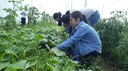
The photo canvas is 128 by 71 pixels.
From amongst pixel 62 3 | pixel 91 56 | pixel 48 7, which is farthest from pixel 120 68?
pixel 62 3

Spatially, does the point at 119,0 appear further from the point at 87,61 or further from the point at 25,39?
the point at 25,39

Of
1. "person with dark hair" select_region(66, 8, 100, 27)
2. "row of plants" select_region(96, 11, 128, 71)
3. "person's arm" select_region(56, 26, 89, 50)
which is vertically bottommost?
"row of plants" select_region(96, 11, 128, 71)

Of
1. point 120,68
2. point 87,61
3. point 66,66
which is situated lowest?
point 120,68

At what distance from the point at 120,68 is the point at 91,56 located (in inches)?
91.4

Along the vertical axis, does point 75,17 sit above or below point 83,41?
above

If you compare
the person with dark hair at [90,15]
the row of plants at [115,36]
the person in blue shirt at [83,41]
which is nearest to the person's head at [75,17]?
the person in blue shirt at [83,41]

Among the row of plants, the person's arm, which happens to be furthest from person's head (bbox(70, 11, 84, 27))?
the row of plants

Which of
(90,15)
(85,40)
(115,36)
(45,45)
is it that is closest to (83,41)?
(85,40)

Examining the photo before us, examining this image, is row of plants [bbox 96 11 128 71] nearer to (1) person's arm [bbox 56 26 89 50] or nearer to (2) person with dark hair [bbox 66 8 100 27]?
(2) person with dark hair [bbox 66 8 100 27]

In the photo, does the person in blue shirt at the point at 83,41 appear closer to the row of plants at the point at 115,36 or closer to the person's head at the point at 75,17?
the person's head at the point at 75,17

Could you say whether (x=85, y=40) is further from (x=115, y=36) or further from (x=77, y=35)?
(x=115, y=36)

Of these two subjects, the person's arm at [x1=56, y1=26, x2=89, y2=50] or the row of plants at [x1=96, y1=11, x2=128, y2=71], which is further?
the row of plants at [x1=96, y1=11, x2=128, y2=71]

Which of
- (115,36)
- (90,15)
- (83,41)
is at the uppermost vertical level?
(90,15)

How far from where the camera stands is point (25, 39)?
2.45 metres
